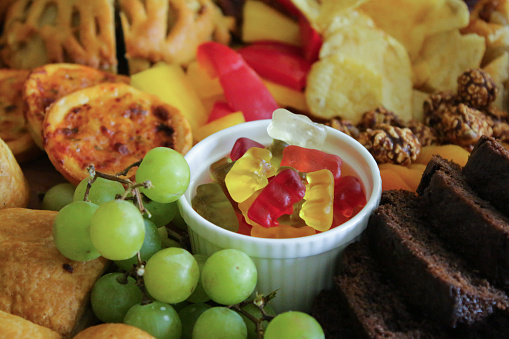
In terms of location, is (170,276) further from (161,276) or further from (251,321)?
(251,321)

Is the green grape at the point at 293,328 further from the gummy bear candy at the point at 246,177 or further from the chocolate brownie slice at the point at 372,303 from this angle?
the gummy bear candy at the point at 246,177

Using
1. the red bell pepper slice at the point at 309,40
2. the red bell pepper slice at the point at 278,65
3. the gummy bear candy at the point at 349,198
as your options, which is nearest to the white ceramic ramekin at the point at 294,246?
the gummy bear candy at the point at 349,198

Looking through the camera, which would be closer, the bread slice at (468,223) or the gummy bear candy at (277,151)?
the bread slice at (468,223)

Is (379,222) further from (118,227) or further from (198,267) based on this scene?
(118,227)

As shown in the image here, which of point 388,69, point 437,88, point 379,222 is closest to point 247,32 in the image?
point 388,69

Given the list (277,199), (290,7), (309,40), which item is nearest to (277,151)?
(277,199)

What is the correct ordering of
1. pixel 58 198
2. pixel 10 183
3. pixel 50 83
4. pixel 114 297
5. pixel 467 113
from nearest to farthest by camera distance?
pixel 114 297
pixel 10 183
pixel 58 198
pixel 467 113
pixel 50 83

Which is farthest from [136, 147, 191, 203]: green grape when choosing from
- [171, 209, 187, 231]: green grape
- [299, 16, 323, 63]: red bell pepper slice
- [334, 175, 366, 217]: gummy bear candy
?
[299, 16, 323, 63]: red bell pepper slice
